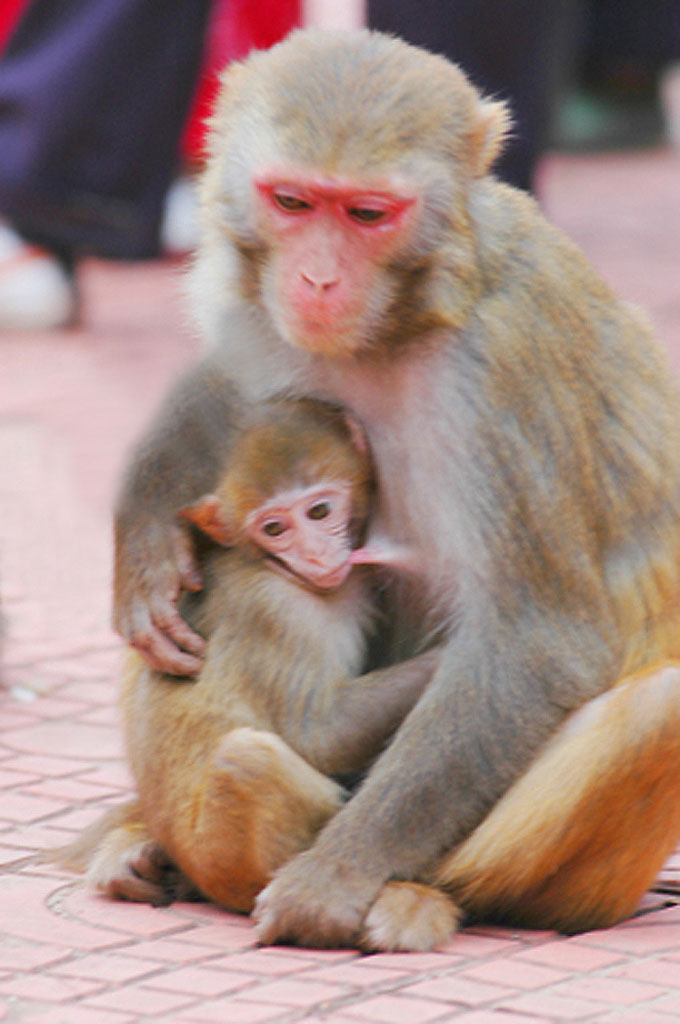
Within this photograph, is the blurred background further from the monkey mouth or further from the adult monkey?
the monkey mouth

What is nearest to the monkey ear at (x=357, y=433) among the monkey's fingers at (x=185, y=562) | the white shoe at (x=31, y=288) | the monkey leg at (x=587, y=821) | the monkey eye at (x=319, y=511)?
the monkey eye at (x=319, y=511)

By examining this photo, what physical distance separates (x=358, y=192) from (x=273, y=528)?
663 millimetres

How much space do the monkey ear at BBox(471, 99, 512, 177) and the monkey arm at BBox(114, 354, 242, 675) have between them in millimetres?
632

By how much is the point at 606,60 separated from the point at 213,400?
10044 millimetres

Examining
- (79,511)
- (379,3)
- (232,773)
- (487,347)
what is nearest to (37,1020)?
(232,773)

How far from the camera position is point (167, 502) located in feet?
12.5

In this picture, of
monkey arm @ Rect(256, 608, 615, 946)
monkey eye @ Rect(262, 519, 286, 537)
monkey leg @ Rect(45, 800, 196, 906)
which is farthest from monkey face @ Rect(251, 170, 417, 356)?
monkey leg @ Rect(45, 800, 196, 906)

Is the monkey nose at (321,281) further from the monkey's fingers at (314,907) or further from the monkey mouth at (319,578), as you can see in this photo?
the monkey's fingers at (314,907)

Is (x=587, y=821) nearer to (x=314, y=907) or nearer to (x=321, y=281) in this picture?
(x=314, y=907)

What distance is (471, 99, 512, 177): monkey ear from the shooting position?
3654 millimetres

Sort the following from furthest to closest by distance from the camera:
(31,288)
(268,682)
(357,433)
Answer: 1. (31,288)
2. (357,433)
3. (268,682)

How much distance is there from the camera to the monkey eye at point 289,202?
3516mm

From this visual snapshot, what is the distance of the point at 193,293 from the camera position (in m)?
3.92

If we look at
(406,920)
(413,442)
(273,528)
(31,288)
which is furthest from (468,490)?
(31,288)
